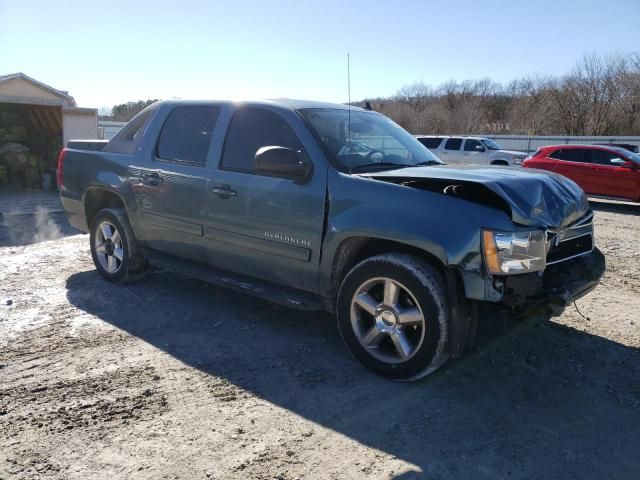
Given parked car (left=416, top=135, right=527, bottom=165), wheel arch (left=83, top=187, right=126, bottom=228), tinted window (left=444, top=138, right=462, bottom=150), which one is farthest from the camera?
tinted window (left=444, top=138, right=462, bottom=150)

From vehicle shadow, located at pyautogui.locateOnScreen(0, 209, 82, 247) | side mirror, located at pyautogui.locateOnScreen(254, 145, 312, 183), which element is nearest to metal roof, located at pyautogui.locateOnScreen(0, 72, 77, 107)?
vehicle shadow, located at pyautogui.locateOnScreen(0, 209, 82, 247)

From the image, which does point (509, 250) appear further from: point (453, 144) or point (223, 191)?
point (453, 144)

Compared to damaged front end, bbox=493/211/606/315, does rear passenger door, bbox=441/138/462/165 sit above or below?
above

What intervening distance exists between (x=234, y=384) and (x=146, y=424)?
662 mm

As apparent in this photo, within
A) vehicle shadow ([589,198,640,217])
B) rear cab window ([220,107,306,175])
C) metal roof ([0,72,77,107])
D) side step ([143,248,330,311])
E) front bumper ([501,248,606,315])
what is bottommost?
vehicle shadow ([589,198,640,217])

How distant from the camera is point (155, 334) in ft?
14.6

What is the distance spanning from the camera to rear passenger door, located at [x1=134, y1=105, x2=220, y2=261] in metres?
4.79

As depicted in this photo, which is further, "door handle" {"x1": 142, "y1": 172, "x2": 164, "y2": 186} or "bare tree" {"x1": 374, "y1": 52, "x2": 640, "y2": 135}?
"bare tree" {"x1": 374, "y1": 52, "x2": 640, "y2": 135}

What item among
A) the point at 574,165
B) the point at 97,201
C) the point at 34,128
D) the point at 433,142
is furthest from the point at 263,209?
the point at 433,142

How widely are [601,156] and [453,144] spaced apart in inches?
256

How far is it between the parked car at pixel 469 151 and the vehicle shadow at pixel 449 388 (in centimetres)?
1574

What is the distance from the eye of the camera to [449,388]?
11.7 feet

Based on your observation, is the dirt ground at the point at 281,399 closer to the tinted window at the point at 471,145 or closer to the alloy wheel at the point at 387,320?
the alloy wheel at the point at 387,320

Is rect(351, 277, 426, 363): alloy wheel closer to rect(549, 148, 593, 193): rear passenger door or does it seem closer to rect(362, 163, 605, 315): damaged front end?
rect(362, 163, 605, 315): damaged front end
